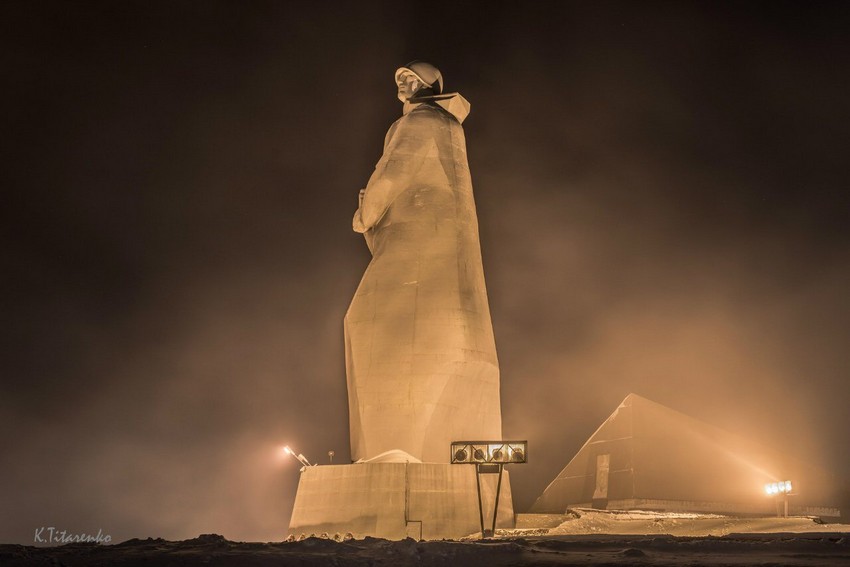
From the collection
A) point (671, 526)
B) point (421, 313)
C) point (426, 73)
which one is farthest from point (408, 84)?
point (671, 526)

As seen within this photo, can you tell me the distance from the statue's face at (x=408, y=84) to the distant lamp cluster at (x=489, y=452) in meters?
8.15

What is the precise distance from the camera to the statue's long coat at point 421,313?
14.0 metres

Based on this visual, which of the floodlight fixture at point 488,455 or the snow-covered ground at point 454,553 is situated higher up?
the floodlight fixture at point 488,455

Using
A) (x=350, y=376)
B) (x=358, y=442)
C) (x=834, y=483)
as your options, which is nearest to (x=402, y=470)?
(x=358, y=442)

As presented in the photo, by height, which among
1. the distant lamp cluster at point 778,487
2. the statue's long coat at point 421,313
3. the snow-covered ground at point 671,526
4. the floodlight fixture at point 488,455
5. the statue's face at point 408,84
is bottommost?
the snow-covered ground at point 671,526

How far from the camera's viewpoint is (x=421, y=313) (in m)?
14.4

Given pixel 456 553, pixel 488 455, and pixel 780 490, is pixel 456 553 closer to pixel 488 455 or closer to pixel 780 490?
pixel 488 455

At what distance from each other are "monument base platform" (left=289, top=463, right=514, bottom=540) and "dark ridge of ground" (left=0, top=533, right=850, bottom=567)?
407cm

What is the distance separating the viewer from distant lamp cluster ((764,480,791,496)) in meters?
17.7

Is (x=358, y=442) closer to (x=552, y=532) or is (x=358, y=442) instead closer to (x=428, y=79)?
(x=552, y=532)

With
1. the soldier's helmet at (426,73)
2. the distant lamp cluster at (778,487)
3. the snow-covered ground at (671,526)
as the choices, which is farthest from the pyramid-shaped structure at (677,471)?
the soldier's helmet at (426,73)

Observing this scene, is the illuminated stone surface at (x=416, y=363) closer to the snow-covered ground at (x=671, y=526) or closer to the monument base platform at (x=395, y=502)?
the monument base platform at (x=395, y=502)

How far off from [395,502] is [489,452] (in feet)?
5.79

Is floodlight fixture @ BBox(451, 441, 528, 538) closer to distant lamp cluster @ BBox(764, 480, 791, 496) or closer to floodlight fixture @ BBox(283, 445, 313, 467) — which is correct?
floodlight fixture @ BBox(283, 445, 313, 467)
